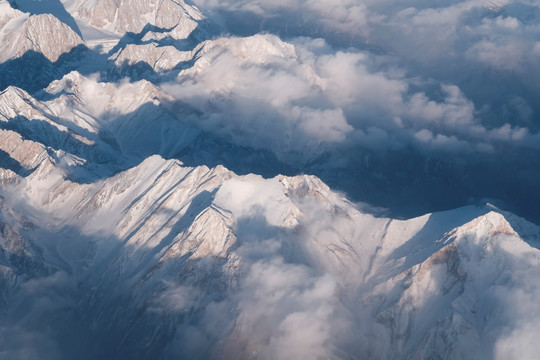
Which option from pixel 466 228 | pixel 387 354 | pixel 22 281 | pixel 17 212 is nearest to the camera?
pixel 387 354

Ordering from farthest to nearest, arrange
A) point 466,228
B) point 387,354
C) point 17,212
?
1. point 17,212
2. point 466,228
3. point 387,354

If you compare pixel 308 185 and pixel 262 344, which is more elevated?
pixel 308 185

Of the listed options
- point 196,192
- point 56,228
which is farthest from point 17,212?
point 196,192

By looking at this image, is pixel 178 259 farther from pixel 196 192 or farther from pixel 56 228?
pixel 56 228

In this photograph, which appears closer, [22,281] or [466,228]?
[466,228]

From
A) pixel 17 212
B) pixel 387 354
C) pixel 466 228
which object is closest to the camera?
pixel 387 354

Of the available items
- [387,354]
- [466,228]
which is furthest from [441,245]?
[387,354]

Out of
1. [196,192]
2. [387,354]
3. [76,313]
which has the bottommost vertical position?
[76,313]

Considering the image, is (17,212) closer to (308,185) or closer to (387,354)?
(308,185)

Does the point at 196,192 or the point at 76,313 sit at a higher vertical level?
the point at 196,192
